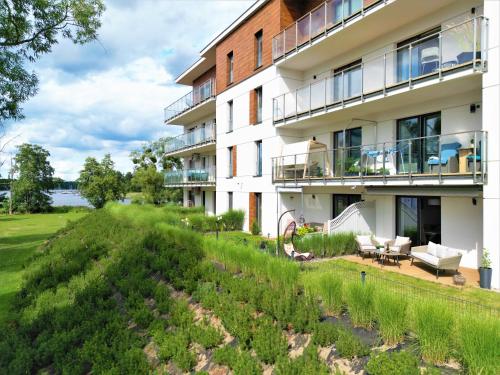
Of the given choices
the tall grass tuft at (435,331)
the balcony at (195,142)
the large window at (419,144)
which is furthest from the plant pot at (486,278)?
the balcony at (195,142)

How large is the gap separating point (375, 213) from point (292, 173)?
4.23m

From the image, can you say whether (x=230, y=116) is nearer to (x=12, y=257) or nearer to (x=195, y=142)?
(x=195, y=142)

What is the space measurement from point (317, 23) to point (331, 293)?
1291 cm

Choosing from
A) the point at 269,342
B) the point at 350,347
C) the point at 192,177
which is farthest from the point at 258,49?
the point at 350,347

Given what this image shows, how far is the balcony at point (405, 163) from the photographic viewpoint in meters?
9.19

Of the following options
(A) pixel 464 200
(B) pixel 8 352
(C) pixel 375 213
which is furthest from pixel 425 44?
Result: (B) pixel 8 352

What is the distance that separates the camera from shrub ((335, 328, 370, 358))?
4316mm

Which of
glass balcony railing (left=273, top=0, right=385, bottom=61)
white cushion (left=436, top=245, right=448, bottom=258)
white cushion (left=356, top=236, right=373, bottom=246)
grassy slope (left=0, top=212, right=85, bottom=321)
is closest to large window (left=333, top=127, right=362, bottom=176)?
white cushion (left=356, top=236, right=373, bottom=246)

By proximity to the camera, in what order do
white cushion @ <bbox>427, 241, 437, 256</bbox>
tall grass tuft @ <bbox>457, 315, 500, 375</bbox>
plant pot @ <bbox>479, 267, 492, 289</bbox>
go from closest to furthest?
tall grass tuft @ <bbox>457, 315, 500, 375</bbox>, plant pot @ <bbox>479, 267, 492, 289</bbox>, white cushion @ <bbox>427, 241, 437, 256</bbox>

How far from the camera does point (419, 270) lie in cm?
1032

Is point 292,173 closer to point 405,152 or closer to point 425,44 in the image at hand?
point 405,152

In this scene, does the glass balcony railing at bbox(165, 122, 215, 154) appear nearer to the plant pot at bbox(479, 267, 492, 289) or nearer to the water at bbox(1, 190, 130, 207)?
the water at bbox(1, 190, 130, 207)

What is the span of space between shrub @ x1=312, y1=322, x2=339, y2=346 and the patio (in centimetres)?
570

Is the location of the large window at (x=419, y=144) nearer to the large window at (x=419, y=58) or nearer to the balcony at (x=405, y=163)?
the balcony at (x=405, y=163)
